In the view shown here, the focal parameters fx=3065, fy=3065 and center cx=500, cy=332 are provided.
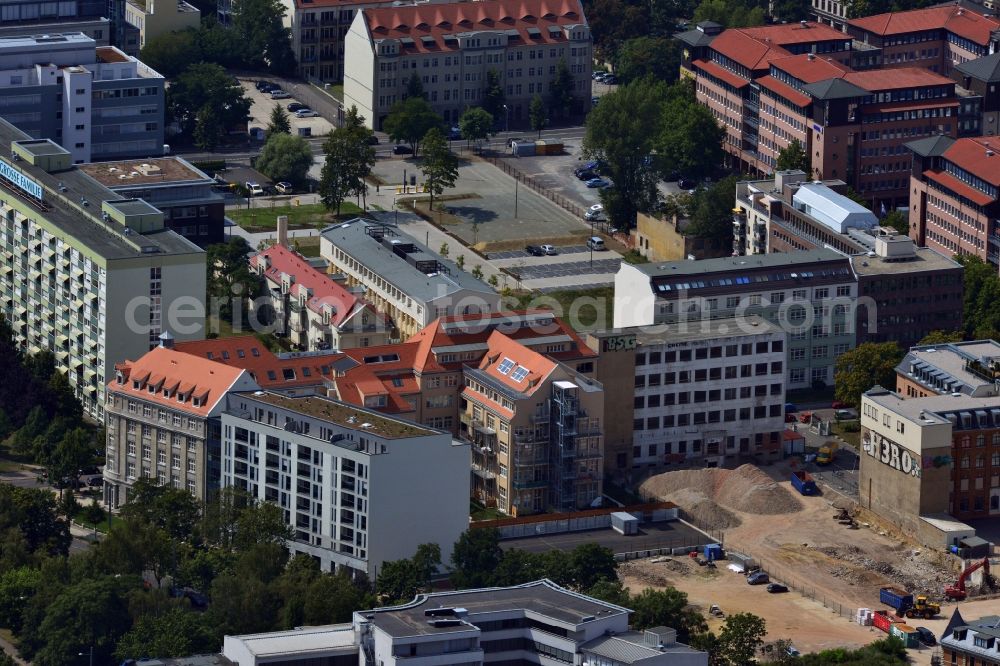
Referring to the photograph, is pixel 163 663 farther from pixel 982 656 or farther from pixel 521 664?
pixel 982 656

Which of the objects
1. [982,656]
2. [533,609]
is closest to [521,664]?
[533,609]

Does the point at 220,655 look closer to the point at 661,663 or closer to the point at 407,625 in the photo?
the point at 407,625

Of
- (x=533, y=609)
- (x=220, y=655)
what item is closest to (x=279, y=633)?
(x=220, y=655)

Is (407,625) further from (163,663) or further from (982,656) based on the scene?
(982,656)

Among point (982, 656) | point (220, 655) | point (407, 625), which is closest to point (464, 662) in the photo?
point (407, 625)
